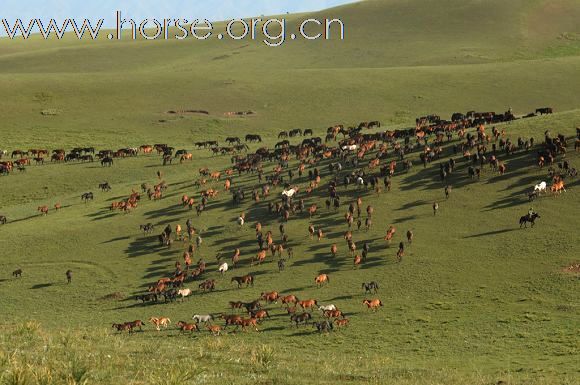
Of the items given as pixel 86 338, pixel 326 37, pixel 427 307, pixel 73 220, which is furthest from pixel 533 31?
pixel 86 338

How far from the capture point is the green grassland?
2520cm

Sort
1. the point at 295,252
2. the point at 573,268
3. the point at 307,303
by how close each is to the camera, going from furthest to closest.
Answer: the point at 295,252
the point at 573,268
the point at 307,303

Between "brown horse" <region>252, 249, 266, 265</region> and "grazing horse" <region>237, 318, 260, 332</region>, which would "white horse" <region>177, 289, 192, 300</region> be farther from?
"grazing horse" <region>237, 318, 260, 332</region>

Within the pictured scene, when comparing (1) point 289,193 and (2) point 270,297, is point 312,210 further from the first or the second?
(2) point 270,297

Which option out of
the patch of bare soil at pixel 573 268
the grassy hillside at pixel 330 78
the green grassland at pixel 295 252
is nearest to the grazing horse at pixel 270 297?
the green grassland at pixel 295 252

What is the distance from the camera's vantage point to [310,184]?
5603 centimetres

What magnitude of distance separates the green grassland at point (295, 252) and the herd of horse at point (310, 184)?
59cm

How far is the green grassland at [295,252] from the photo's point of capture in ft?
82.7

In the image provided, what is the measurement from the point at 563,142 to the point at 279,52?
344ft

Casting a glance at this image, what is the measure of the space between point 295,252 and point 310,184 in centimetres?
1169

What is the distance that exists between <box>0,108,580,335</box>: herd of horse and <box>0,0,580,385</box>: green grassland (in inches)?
23.4

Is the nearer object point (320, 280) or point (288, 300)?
point (288, 300)

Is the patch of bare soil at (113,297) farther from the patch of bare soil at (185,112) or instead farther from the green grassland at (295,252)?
the patch of bare soil at (185,112)

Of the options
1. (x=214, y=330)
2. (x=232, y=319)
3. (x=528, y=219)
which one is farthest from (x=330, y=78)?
(x=214, y=330)
